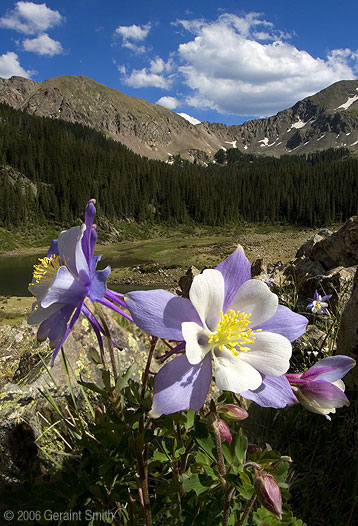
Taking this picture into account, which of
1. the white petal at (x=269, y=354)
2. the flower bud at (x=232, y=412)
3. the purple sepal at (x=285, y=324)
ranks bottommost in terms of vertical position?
the flower bud at (x=232, y=412)

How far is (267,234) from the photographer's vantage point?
8650 cm

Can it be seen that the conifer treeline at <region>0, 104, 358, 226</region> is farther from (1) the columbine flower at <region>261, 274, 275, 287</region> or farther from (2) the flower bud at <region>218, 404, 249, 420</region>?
(2) the flower bud at <region>218, 404, 249, 420</region>

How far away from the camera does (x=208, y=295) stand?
→ 111 centimetres

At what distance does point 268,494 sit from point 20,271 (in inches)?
2214

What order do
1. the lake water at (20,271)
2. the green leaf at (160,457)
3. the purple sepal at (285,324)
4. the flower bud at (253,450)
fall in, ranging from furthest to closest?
the lake water at (20,271) < the green leaf at (160,457) < the flower bud at (253,450) < the purple sepal at (285,324)

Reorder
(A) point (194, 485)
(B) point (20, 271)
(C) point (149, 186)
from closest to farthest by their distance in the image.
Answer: (A) point (194, 485), (B) point (20, 271), (C) point (149, 186)

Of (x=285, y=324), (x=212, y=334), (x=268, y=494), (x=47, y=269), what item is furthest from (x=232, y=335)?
(x=47, y=269)

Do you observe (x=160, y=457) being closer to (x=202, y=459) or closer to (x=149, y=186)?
(x=202, y=459)

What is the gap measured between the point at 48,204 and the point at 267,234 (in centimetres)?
5334

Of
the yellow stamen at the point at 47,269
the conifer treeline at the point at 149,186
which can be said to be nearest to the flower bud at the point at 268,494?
the yellow stamen at the point at 47,269

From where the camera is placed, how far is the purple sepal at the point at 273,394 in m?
1.08

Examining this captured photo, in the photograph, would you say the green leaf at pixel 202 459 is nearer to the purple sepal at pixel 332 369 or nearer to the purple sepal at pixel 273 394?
the purple sepal at pixel 273 394

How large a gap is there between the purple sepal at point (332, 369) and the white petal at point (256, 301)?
0.29 metres

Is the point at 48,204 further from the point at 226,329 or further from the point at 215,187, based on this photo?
A: the point at 226,329
